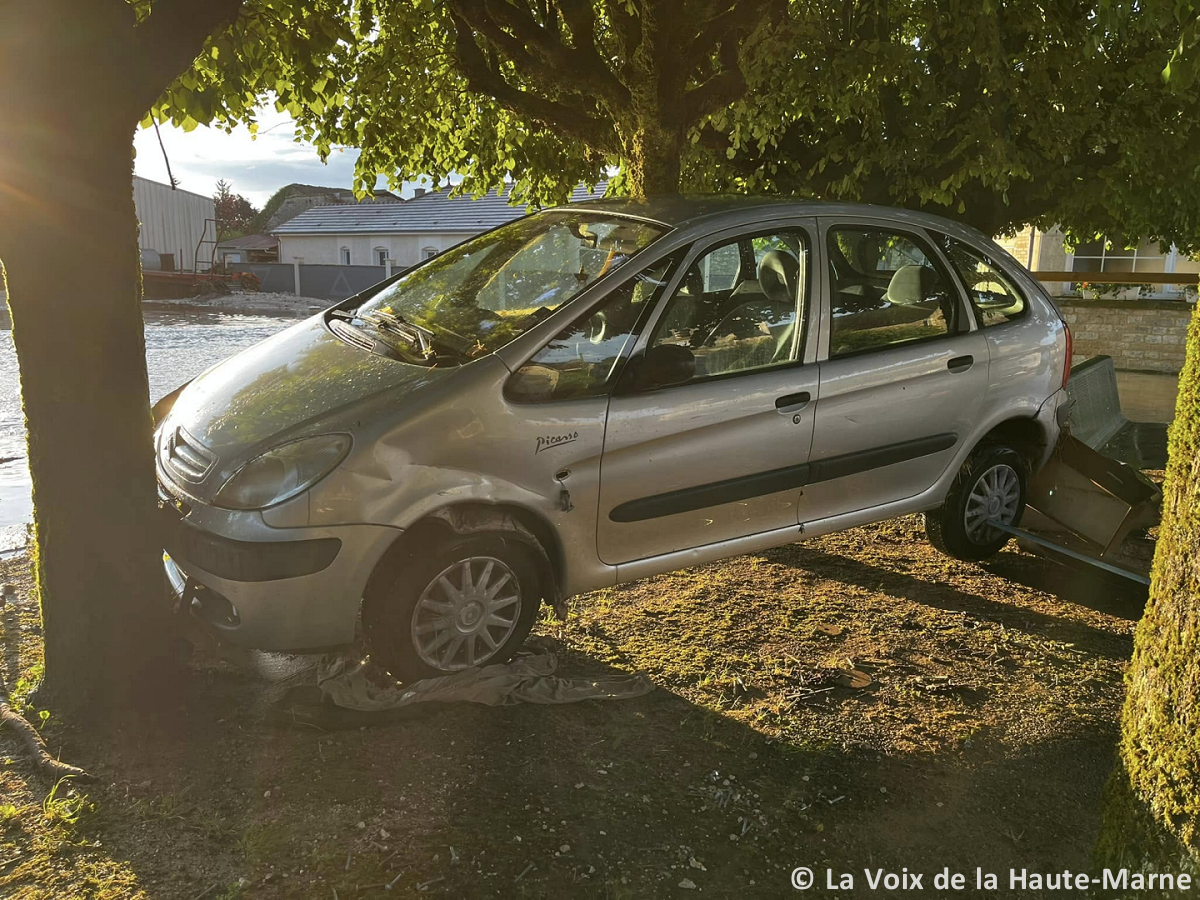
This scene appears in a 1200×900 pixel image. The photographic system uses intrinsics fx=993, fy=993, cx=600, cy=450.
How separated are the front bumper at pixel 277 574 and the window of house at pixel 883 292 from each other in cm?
238

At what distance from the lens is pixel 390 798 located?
3.26 m

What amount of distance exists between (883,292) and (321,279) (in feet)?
110

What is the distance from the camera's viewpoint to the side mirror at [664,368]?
411cm

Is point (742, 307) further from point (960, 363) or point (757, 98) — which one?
point (757, 98)

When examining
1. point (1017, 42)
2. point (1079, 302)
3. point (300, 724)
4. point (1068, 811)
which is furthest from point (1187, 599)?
point (1079, 302)

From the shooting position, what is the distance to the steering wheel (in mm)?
4098

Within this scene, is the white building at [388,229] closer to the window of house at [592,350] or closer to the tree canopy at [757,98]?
the tree canopy at [757,98]

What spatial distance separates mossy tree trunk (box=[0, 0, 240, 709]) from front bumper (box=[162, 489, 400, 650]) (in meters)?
0.27

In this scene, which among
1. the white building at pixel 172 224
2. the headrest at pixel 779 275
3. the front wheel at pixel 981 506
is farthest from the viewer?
the white building at pixel 172 224

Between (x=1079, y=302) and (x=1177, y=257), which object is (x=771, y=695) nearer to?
(x=1079, y=302)

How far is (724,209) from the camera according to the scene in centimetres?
462

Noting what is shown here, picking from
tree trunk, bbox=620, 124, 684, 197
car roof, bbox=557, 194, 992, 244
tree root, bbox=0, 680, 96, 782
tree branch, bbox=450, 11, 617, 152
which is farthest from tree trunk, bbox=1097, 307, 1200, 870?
tree branch, bbox=450, 11, 617, 152

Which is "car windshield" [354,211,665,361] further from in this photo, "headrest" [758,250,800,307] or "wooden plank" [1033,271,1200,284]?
"wooden plank" [1033,271,1200,284]

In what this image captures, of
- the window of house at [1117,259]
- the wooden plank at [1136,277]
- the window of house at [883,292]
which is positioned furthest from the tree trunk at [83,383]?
the window of house at [1117,259]
